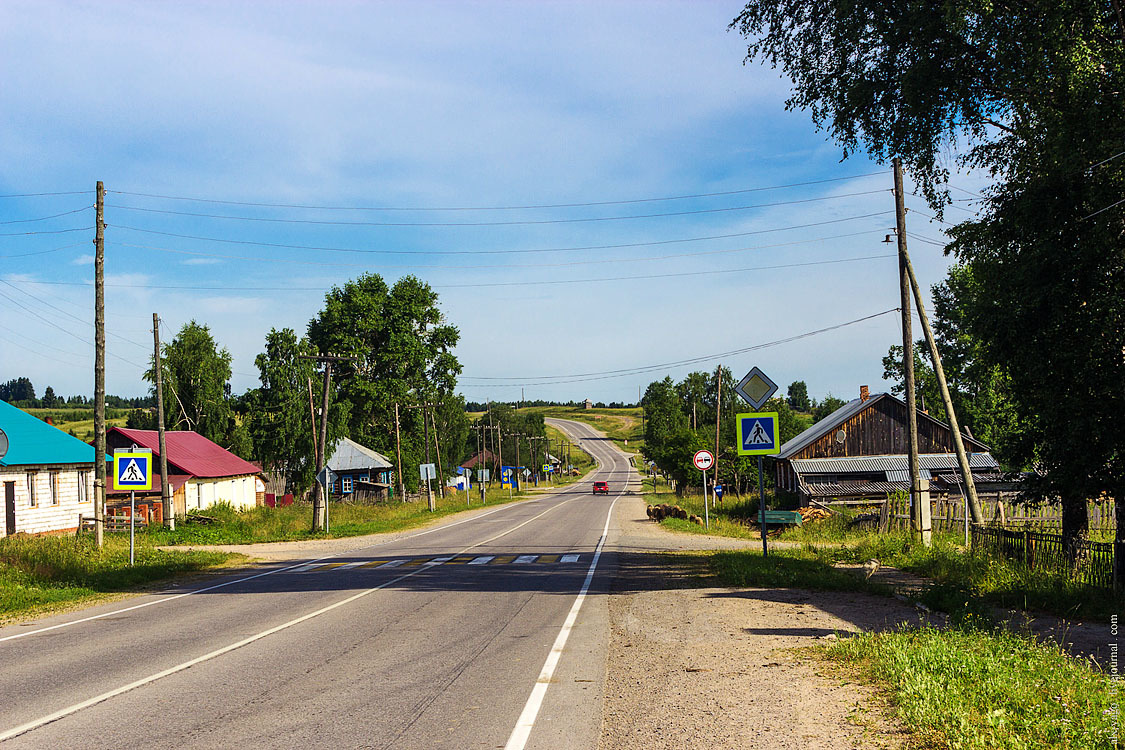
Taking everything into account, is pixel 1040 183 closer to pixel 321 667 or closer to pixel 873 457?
pixel 321 667

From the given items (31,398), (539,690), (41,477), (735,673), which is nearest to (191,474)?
(41,477)

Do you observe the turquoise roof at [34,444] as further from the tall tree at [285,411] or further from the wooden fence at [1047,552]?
the wooden fence at [1047,552]

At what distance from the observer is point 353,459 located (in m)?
67.4

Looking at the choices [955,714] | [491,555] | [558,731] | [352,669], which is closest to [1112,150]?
[955,714]

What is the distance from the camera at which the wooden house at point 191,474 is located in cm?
4356

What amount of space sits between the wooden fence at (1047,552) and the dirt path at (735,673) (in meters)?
2.66

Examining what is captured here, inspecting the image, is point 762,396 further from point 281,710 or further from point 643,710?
point 281,710

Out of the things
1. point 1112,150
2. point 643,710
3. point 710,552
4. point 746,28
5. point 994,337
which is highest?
point 746,28

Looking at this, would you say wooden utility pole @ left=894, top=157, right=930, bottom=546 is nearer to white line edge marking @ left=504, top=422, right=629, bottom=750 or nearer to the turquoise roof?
white line edge marking @ left=504, top=422, right=629, bottom=750

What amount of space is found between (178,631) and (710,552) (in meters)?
15.3

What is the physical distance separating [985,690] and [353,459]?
64256 mm

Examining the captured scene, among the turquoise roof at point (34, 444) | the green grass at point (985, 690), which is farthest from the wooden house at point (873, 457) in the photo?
the green grass at point (985, 690)

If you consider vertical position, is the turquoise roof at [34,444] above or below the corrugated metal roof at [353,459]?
above

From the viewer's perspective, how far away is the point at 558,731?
20.6ft
